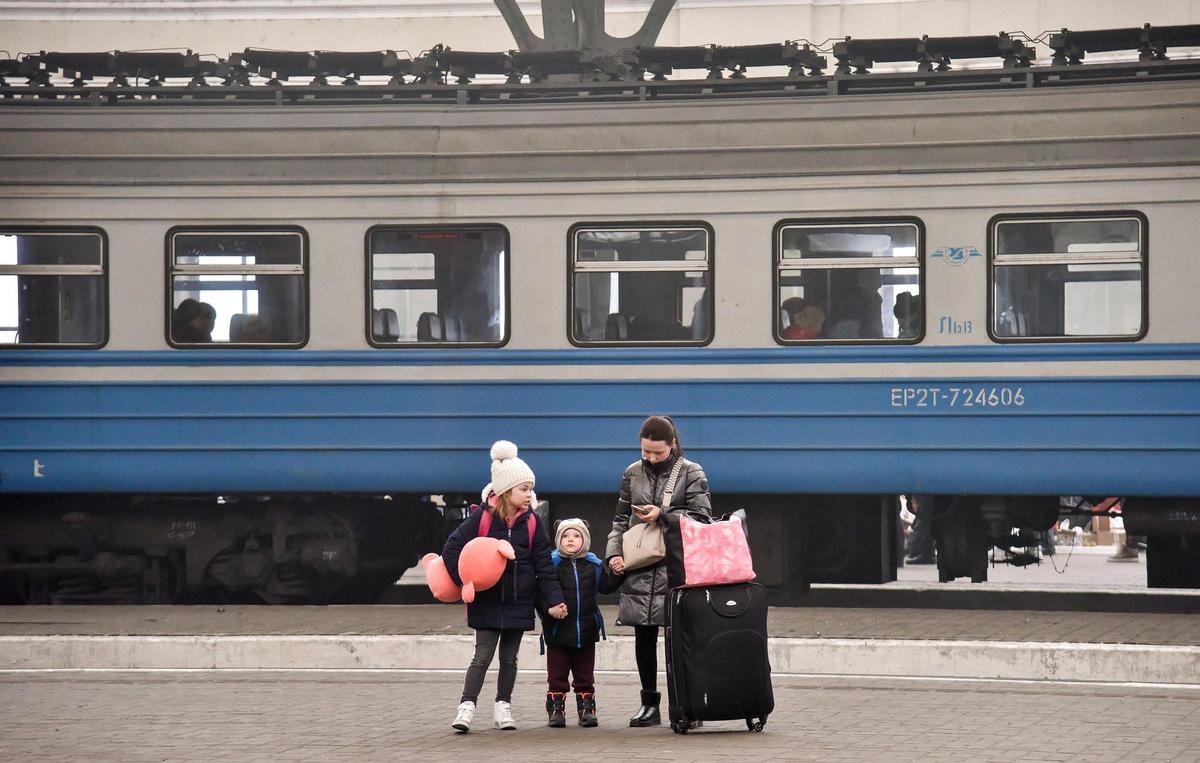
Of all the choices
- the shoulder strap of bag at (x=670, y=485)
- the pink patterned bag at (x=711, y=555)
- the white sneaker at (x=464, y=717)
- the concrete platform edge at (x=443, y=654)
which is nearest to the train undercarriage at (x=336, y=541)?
the concrete platform edge at (x=443, y=654)

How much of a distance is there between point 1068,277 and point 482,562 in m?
6.01

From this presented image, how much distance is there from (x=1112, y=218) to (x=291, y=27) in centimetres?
1679

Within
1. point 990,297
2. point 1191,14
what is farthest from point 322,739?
point 1191,14

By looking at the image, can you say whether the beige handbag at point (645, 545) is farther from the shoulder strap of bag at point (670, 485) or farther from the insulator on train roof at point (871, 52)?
the insulator on train roof at point (871, 52)

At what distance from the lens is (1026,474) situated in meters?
13.4

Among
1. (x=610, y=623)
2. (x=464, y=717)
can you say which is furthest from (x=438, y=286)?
(x=464, y=717)

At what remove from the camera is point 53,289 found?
47.3 ft

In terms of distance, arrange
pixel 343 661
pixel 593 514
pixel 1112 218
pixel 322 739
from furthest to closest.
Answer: pixel 593 514 < pixel 1112 218 < pixel 343 661 < pixel 322 739

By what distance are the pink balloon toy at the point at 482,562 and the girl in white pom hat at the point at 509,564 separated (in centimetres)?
10

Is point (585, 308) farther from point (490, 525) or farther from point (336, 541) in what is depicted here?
point (490, 525)

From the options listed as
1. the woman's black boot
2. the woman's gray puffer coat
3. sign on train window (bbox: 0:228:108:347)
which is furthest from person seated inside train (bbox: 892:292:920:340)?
sign on train window (bbox: 0:228:108:347)

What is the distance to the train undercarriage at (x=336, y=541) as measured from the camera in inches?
554

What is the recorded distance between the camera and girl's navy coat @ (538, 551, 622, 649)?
9.26m

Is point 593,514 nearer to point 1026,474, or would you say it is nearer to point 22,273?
point 1026,474
